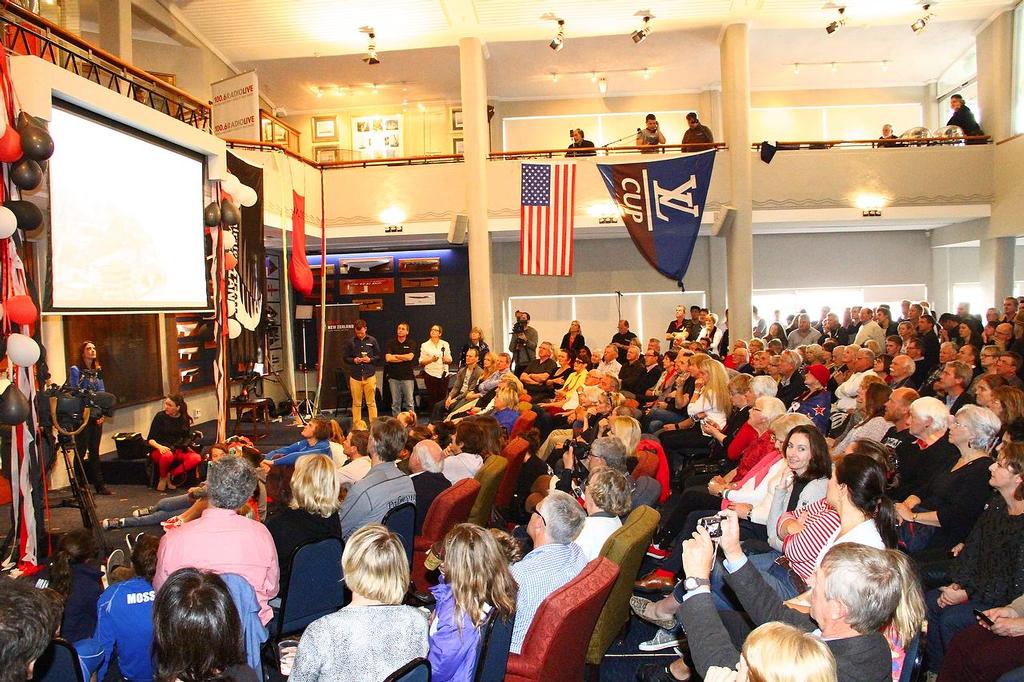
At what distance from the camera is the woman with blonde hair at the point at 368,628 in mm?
2195

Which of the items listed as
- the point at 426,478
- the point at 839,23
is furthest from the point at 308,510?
the point at 839,23

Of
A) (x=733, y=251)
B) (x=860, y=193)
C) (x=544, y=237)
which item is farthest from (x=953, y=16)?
(x=544, y=237)

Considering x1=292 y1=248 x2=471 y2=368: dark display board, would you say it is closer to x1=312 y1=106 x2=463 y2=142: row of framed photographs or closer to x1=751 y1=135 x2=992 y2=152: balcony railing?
x1=312 y1=106 x2=463 y2=142: row of framed photographs

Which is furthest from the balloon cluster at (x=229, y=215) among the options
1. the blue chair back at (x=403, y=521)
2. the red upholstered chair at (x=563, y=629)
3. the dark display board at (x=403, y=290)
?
the dark display board at (x=403, y=290)

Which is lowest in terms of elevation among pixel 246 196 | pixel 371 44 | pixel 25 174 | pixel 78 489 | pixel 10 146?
pixel 78 489

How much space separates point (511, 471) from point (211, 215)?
3.59 m

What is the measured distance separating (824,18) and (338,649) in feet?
39.8

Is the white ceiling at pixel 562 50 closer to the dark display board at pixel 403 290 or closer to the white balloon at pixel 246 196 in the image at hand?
the dark display board at pixel 403 290

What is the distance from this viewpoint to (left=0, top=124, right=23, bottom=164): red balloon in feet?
14.4

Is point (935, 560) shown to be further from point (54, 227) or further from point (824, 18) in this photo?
point (824, 18)

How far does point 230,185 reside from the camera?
7.25 m

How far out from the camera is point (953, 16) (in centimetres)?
1173

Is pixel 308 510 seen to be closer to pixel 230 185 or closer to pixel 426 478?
pixel 426 478

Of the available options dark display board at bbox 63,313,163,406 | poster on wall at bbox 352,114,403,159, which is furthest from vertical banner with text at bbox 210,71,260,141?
poster on wall at bbox 352,114,403,159
